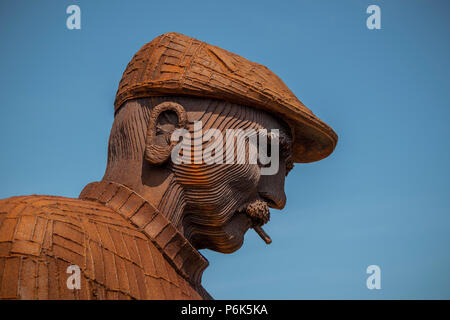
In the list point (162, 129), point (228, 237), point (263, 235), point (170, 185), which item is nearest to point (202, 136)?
point (162, 129)

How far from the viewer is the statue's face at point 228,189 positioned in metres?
5.72

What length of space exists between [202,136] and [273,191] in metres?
0.99

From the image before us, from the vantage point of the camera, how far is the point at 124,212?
558 centimetres

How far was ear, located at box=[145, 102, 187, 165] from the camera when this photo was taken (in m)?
5.70

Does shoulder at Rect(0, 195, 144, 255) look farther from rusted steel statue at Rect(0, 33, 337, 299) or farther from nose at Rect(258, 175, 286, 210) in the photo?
nose at Rect(258, 175, 286, 210)

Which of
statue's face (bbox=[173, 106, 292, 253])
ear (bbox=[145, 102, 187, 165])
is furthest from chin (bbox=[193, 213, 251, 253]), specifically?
ear (bbox=[145, 102, 187, 165])

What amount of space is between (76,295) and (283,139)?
8.04ft

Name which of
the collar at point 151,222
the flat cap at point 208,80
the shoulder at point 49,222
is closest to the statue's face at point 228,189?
the flat cap at point 208,80

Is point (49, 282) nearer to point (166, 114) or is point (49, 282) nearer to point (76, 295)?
point (76, 295)

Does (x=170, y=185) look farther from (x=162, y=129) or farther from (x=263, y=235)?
(x=263, y=235)

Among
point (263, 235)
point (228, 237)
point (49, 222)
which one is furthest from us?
point (263, 235)

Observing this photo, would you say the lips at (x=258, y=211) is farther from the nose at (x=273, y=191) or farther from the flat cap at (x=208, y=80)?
the flat cap at (x=208, y=80)

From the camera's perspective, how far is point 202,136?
227 inches

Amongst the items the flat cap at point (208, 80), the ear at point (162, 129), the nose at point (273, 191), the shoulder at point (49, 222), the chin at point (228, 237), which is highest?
the flat cap at point (208, 80)
